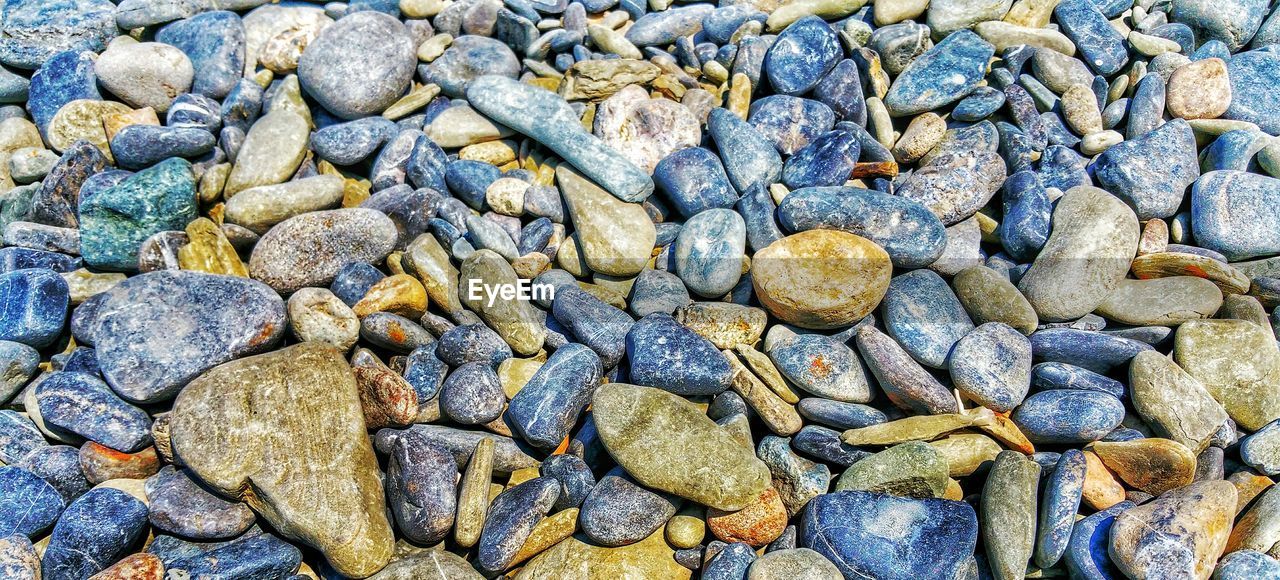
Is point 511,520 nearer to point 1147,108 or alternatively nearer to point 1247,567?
point 1247,567

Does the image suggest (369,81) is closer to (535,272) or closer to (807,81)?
(535,272)

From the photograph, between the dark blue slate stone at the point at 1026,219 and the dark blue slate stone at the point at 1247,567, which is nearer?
the dark blue slate stone at the point at 1247,567

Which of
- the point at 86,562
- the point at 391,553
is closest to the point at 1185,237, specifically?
the point at 391,553

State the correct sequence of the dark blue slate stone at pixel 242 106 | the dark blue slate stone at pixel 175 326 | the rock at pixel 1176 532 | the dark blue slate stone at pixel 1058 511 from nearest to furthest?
the rock at pixel 1176 532
the dark blue slate stone at pixel 1058 511
the dark blue slate stone at pixel 175 326
the dark blue slate stone at pixel 242 106

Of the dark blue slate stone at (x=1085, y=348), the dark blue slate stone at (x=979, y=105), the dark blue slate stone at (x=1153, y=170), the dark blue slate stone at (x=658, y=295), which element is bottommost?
the dark blue slate stone at (x=658, y=295)

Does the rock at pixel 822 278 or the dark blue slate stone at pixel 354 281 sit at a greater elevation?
the rock at pixel 822 278

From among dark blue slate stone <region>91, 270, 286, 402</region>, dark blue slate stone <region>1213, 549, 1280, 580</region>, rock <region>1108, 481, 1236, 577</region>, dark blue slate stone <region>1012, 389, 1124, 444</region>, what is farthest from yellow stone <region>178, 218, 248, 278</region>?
dark blue slate stone <region>1213, 549, 1280, 580</region>

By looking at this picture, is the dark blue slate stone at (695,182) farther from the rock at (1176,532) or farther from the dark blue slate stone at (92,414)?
the dark blue slate stone at (92,414)

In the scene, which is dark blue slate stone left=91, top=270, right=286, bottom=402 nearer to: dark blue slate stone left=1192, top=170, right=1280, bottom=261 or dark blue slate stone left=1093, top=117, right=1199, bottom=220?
dark blue slate stone left=1093, top=117, right=1199, bottom=220

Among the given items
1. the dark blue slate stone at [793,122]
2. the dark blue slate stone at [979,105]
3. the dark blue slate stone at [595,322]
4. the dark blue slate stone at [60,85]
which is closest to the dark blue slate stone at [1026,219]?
the dark blue slate stone at [979,105]

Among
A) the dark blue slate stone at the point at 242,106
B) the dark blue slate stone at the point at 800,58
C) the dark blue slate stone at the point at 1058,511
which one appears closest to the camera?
the dark blue slate stone at the point at 1058,511
